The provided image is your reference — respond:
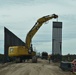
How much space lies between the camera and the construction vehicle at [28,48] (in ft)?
179

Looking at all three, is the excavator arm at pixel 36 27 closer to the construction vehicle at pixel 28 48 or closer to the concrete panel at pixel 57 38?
the construction vehicle at pixel 28 48

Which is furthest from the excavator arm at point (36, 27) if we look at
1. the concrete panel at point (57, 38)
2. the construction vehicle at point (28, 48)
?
the concrete panel at point (57, 38)

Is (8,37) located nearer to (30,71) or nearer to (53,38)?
(53,38)

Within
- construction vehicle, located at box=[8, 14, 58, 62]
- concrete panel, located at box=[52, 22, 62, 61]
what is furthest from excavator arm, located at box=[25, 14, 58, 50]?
concrete panel, located at box=[52, 22, 62, 61]

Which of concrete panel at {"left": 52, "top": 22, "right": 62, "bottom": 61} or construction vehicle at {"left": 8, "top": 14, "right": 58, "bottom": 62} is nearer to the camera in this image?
construction vehicle at {"left": 8, "top": 14, "right": 58, "bottom": 62}

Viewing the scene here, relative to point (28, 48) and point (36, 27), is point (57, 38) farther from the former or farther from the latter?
point (28, 48)

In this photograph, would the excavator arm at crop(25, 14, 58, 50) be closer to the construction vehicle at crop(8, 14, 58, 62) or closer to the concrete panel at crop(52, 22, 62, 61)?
the construction vehicle at crop(8, 14, 58, 62)

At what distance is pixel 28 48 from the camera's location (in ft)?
185

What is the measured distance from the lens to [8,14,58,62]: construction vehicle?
54.7 metres

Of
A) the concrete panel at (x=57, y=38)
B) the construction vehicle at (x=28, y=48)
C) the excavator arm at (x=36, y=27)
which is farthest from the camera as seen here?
the concrete panel at (x=57, y=38)

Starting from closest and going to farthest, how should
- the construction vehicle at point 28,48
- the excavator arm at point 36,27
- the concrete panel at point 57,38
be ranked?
the construction vehicle at point 28,48 → the excavator arm at point 36,27 → the concrete panel at point 57,38

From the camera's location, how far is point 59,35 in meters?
73.5

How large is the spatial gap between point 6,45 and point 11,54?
9734 mm

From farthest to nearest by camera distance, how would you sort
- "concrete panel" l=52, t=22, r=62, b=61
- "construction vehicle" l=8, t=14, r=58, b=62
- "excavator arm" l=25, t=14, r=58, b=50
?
1. "concrete panel" l=52, t=22, r=62, b=61
2. "excavator arm" l=25, t=14, r=58, b=50
3. "construction vehicle" l=8, t=14, r=58, b=62
